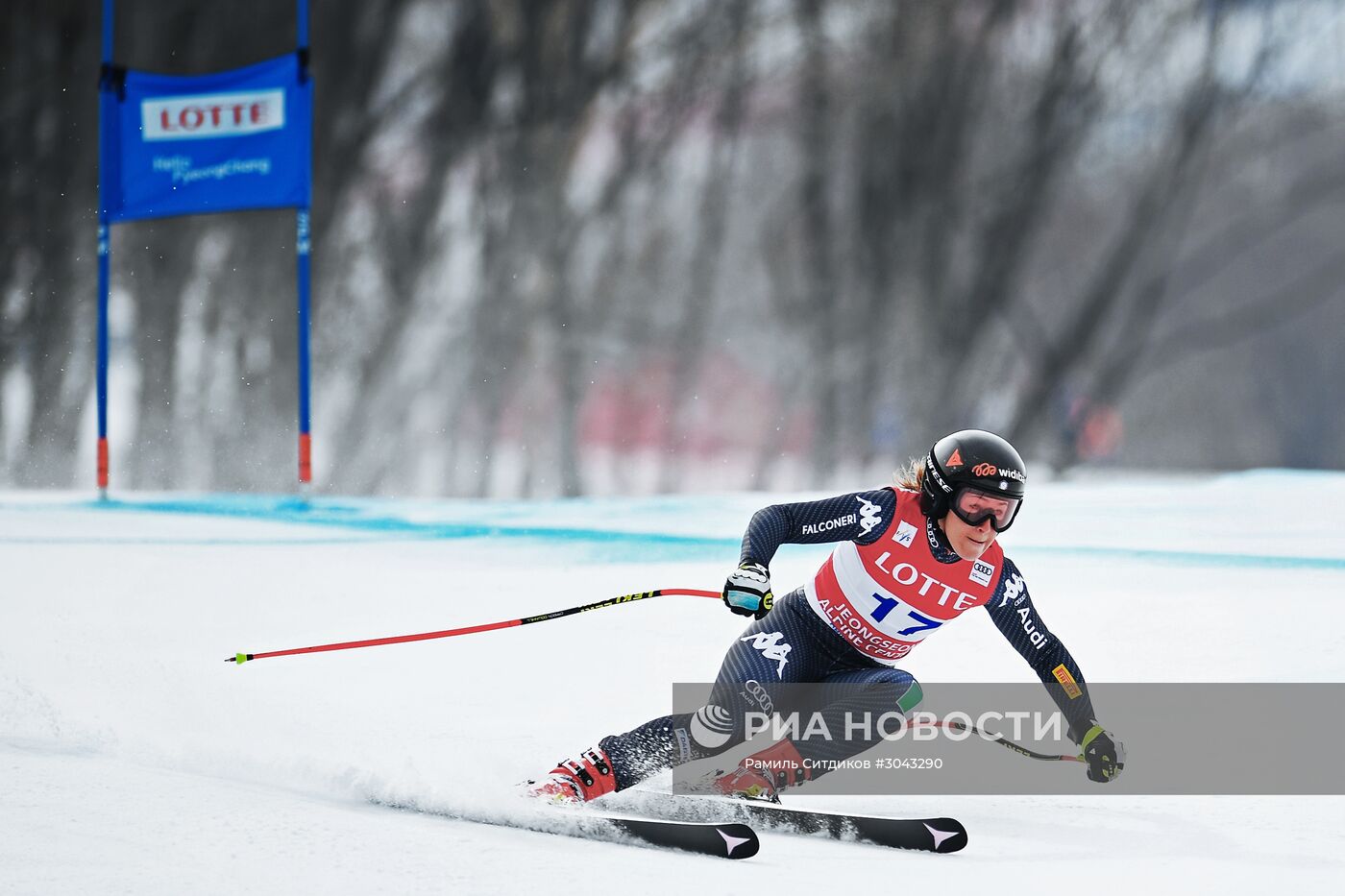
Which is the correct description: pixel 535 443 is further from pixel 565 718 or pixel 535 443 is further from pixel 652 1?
pixel 565 718

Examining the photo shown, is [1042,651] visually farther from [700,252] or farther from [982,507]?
[700,252]

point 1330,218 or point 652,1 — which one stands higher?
point 652,1

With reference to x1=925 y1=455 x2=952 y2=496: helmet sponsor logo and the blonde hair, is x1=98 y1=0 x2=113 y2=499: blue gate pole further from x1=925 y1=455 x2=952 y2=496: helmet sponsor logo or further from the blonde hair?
x1=925 y1=455 x2=952 y2=496: helmet sponsor logo

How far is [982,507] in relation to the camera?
6.56ft

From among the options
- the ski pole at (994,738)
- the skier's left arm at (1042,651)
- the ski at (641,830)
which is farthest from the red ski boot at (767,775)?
the skier's left arm at (1042,651)

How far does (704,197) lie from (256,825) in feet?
19.8

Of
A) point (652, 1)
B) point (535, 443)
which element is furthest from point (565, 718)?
point (652, 1)

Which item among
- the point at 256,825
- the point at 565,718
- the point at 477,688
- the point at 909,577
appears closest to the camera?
the point at 256,825

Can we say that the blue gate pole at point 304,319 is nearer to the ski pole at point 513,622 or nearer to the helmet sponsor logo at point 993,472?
the ski pole at point 513,622

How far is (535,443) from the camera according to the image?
288 inches

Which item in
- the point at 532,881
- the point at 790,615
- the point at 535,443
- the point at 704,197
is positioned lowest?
the point at 532,881

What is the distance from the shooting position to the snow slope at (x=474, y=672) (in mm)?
1766

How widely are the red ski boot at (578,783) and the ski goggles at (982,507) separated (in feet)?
2.53

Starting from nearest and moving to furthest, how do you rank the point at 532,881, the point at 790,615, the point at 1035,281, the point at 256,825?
the point at 532,881
the point at 256,825
the point at 790,615
the point at 1035,281
